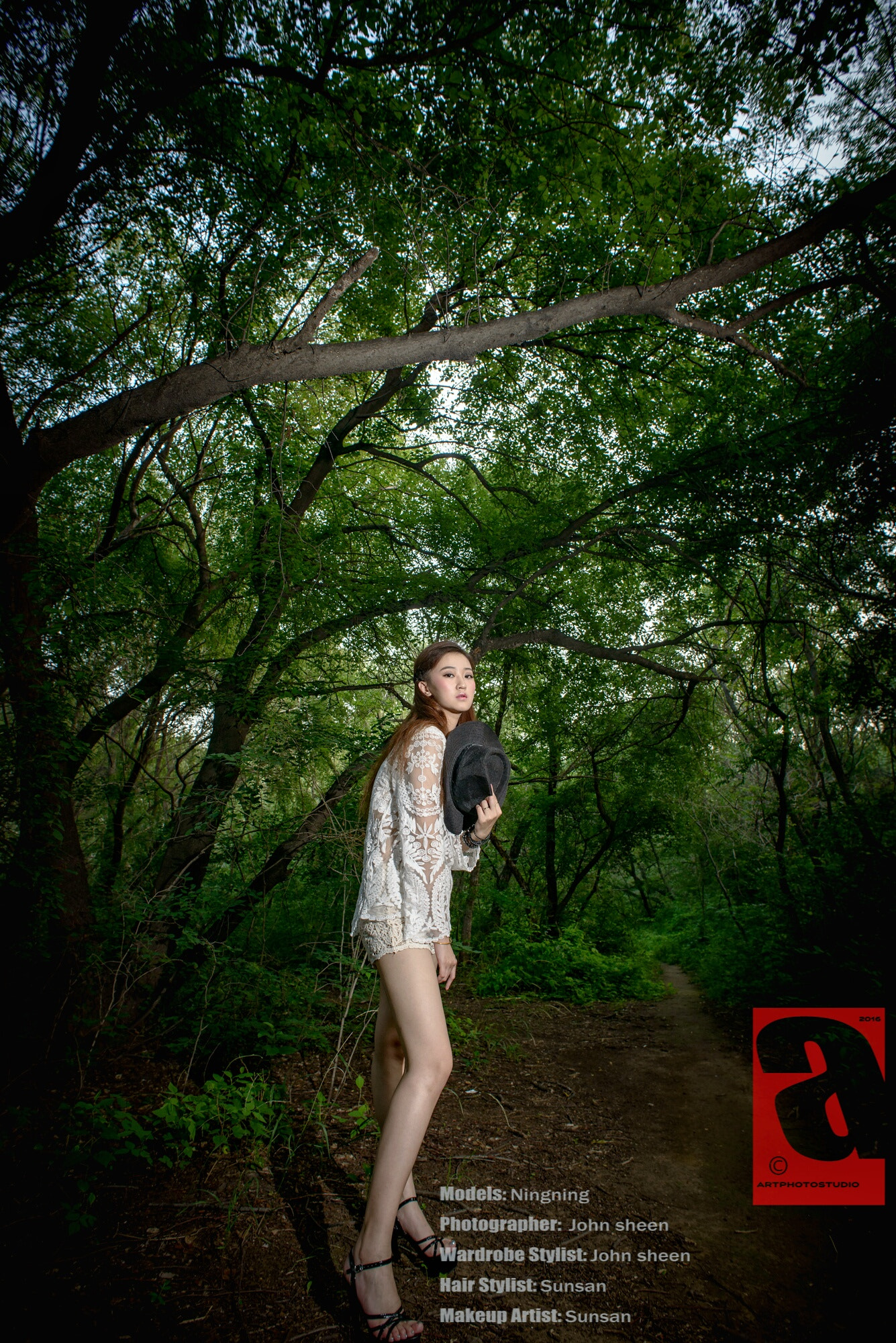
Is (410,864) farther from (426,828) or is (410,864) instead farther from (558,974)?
(558,974)

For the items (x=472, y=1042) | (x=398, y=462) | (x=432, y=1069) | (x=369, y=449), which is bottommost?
(x=472, y=1042)

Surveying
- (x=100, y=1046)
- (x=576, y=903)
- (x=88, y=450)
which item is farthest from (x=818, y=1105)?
(x=576, y=903)

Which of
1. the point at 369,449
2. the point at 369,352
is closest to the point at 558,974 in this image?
the point at 369,449

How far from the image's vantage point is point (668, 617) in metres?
7.86

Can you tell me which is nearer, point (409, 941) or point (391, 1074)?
point (409, 941)

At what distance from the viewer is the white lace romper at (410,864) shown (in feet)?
6.52

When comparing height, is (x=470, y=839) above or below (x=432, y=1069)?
above

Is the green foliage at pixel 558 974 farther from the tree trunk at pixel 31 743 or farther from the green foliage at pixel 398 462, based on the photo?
the tree trunk at pixel 31 743

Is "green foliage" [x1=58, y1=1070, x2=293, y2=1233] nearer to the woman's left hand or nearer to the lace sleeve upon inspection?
the woman's left hand

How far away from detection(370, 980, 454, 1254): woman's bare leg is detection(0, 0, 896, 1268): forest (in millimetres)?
884

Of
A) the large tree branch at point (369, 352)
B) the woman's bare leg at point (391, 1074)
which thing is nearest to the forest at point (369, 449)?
the large tree branch at point (369, 352)

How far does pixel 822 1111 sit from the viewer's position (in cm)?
334

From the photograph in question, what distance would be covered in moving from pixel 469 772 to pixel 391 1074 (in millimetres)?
1133

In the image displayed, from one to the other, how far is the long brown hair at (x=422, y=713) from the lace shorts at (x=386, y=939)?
0.44 meters
